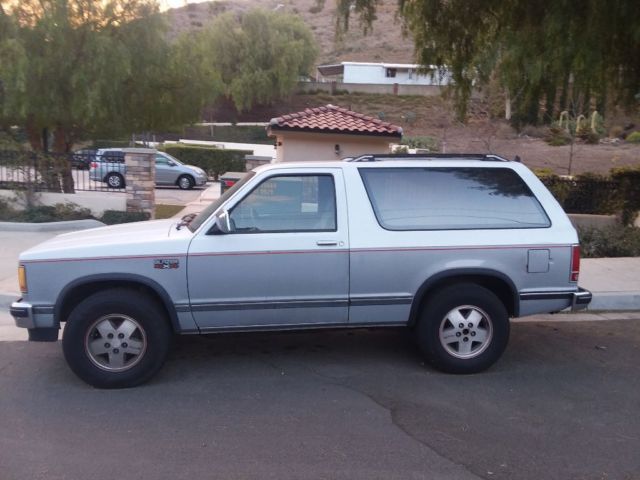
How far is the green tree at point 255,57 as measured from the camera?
192ft

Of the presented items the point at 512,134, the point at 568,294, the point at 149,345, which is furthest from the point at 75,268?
the point at 512,134

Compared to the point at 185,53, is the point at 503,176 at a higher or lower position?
lower

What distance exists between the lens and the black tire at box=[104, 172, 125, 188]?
15.9 meters

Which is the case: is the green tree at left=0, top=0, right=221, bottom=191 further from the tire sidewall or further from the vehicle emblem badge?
the vehicle emblem badge

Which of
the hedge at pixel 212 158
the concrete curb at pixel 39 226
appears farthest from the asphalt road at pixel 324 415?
the hedge at pixel 212 158

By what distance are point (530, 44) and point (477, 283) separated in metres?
5.29

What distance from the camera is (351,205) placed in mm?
6066

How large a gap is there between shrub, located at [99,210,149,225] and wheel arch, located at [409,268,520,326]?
9.29m

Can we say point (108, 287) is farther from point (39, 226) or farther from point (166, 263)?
point (39, 226)

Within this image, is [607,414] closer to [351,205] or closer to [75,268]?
[351,205]

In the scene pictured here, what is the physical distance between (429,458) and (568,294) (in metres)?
2.44

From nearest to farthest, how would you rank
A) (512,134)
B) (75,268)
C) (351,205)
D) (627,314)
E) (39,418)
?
1. (39,418)
2. (75,268)
3. (351,205)
4. (627,314)
5. (512,134)

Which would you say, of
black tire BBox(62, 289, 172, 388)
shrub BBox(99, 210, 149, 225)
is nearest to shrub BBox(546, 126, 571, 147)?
shrub BBox(99, 210, 149, 225)

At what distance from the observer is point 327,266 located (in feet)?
19.4
